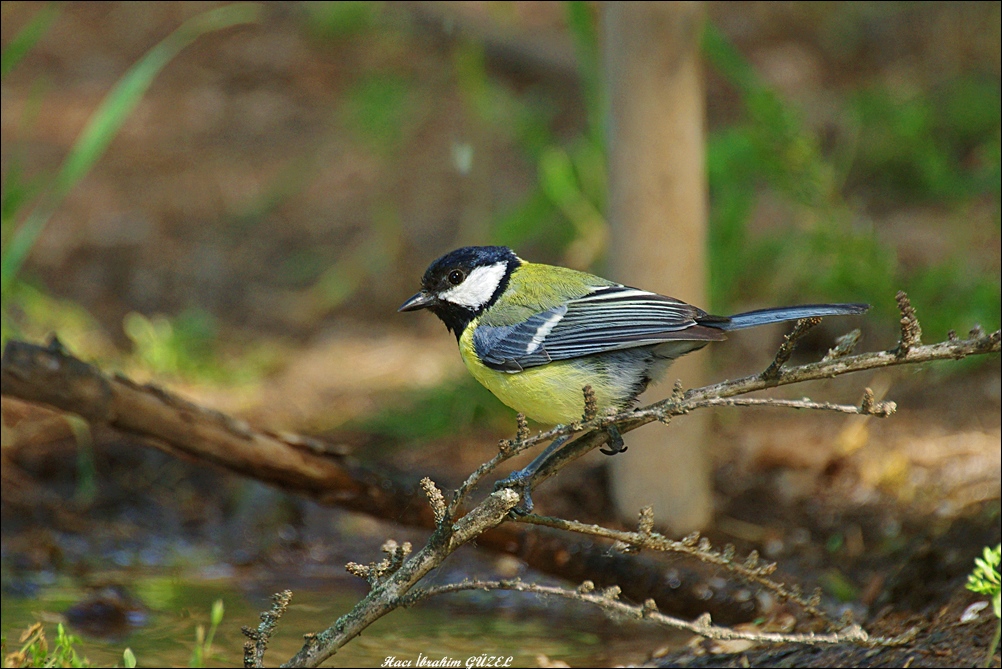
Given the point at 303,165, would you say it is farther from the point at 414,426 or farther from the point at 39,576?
the point at 39,576

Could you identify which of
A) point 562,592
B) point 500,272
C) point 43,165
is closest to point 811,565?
point 500,272

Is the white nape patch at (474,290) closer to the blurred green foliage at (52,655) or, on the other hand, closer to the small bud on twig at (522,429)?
the small bud on twig at (522,429)

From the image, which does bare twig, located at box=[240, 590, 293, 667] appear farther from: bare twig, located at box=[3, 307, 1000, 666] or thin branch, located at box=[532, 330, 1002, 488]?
thin branch, located at box=[532, 330, 1002, 488]

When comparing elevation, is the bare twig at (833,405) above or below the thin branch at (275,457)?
below

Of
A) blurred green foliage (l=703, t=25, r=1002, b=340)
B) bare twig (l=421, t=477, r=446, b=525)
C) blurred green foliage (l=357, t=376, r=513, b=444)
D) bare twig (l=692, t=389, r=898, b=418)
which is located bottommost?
bare twig (l=421, t=477, r=446, b=525)

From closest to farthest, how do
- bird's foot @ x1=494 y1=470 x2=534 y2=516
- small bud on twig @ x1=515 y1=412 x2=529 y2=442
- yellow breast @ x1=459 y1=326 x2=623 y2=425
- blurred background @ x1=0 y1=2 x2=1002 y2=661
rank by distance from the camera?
1. small bud on twig @ x1=515 y1=412 x2=529 y2=442
2. bird's foot @ x1=494 y1=470 x2=534 y2=516
3. yellow breast @ x1=459 y1=326 x2=623 y2=425
4. blurred background @ x1=0 y1=2 x2=1002 y2=661

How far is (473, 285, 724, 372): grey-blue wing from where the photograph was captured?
2.32m

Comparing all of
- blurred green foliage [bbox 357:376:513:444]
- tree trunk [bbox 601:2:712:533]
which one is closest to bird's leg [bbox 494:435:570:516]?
tree trunk [bbox 601:2:712:533]

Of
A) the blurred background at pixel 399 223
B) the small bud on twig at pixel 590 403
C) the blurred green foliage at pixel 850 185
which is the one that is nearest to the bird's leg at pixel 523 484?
the small bud on twig at pixel 590 403

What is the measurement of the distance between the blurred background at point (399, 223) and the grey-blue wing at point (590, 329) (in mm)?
1235

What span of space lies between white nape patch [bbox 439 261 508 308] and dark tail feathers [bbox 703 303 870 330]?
2.28ft

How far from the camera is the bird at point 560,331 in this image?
2.33 metres

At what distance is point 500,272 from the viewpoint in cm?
281

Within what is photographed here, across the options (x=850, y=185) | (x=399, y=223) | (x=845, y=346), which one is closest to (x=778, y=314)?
(x=845, y=346)
